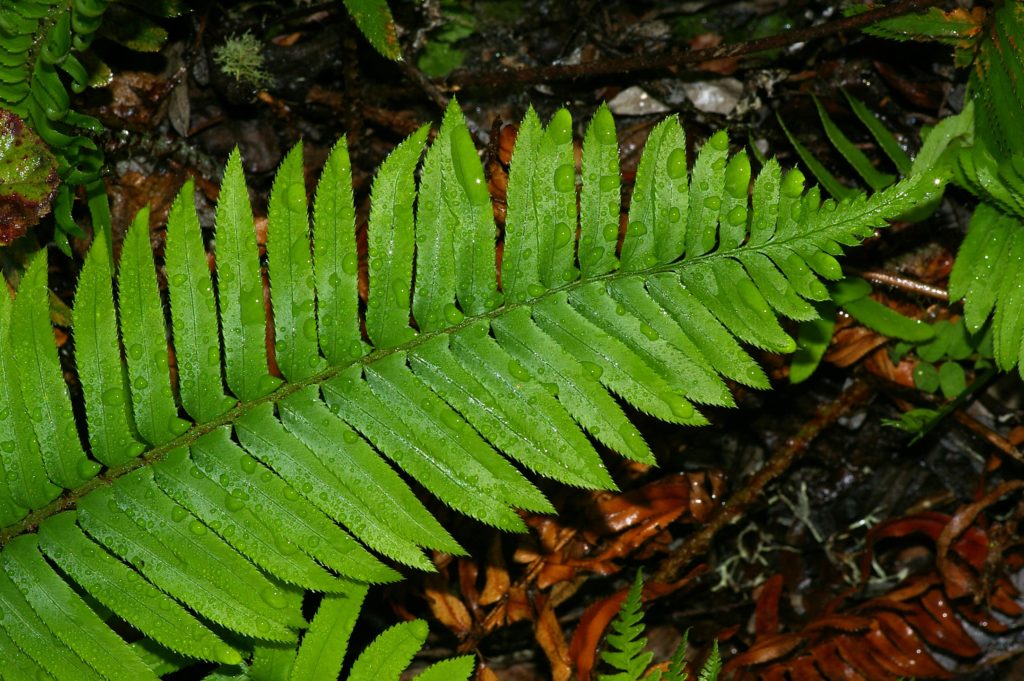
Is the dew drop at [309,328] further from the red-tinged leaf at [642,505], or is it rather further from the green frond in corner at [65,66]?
the red-tinged leaf at [642,505]

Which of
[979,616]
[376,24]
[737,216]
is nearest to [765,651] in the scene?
[979,616]


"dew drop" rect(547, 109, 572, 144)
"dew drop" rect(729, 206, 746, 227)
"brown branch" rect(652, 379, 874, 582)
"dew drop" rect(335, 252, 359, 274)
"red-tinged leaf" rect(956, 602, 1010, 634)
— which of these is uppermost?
"dew drop" rect(547, 109, 572, 144)

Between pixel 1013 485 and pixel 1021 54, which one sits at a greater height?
pixel 1021 54

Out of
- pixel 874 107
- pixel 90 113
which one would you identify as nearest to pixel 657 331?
pixel 874 107

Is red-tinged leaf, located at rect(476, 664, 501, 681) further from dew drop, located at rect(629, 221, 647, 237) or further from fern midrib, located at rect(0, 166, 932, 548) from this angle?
dew drop, located at rect(629, 221, 647, 237)

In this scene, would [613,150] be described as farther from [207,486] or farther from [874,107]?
[874,107]

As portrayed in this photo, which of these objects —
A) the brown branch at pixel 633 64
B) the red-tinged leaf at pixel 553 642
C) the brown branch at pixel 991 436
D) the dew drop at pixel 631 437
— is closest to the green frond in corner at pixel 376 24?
the brown branch at pixel 633 64

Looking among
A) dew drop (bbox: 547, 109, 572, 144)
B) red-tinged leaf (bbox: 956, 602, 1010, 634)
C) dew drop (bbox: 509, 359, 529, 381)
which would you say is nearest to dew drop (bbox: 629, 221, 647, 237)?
dew drop (bbox: 547, 109, 572, 144)
